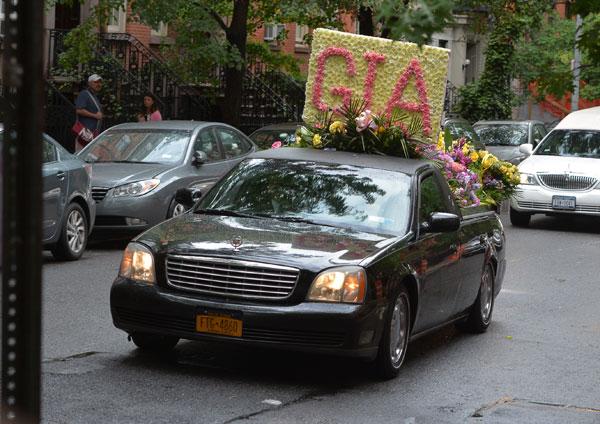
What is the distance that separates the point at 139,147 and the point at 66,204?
3.15 m

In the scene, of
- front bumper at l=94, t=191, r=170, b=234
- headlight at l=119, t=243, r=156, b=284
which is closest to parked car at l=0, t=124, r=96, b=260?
front bumper at l=94, t=191, r=170, b=234

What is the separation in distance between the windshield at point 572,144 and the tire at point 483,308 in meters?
11.5

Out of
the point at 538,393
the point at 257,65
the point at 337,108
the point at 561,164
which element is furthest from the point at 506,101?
the point at 538,393

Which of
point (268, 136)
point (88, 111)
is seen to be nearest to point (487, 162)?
point (268, 136)

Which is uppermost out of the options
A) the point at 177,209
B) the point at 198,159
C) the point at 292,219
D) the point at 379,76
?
the point at 379,76

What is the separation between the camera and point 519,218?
21.2m

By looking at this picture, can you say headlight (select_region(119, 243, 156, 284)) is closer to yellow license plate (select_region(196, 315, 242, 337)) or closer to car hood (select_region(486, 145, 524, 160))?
yellow license plate (select_region(196, 315, 242, 337))

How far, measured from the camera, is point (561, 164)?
20984mm

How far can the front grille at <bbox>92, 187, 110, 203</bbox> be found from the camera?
1536 cm

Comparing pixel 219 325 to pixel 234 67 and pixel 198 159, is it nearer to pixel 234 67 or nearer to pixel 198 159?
pixel 198 159

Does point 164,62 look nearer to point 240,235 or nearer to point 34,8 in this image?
point 240,235

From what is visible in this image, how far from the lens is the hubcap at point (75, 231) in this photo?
45.4ft

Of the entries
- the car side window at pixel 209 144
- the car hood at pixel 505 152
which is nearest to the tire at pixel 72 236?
the car side window at pixel 209 144

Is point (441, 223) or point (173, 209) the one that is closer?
point (441, 223)
